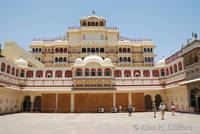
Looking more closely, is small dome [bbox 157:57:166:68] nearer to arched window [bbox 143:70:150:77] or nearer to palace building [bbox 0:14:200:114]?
palace building [bbox 0:14:200:114]

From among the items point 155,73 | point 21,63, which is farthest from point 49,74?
point 155,73

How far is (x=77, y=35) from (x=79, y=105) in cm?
2225

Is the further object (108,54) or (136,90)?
(108,54)

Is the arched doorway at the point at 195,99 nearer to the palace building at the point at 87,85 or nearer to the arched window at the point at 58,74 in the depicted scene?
the palace building at the point at 87,85

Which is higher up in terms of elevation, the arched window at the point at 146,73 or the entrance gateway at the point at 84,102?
the arched window at the point at 146,73

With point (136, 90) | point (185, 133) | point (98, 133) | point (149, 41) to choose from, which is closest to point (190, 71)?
point (136, 90)

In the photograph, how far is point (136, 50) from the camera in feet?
165

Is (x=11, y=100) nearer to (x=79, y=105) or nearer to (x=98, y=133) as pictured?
(x=79, y=105)

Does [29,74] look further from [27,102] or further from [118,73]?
[118,73]

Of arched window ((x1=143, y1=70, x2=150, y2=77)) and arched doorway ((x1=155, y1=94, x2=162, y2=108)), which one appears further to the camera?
arched doorway ((x1=155, y1=94, x2=162, y2=108))

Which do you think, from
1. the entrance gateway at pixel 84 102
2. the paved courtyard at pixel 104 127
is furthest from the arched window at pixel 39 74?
the paved courtyard at pixel 104 127

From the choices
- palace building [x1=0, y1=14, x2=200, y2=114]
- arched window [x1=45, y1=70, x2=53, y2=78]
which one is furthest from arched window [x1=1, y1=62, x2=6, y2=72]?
arched window [x1=45, y1=70, x2=53, y2=78]

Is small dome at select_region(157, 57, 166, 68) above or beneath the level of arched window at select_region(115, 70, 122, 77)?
above

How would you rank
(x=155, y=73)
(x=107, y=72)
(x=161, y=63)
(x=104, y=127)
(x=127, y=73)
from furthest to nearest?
(x=127, y=73), (x=155, y=73), (x=161, y=63), (x=107, y=72), (x=104, y=127)
